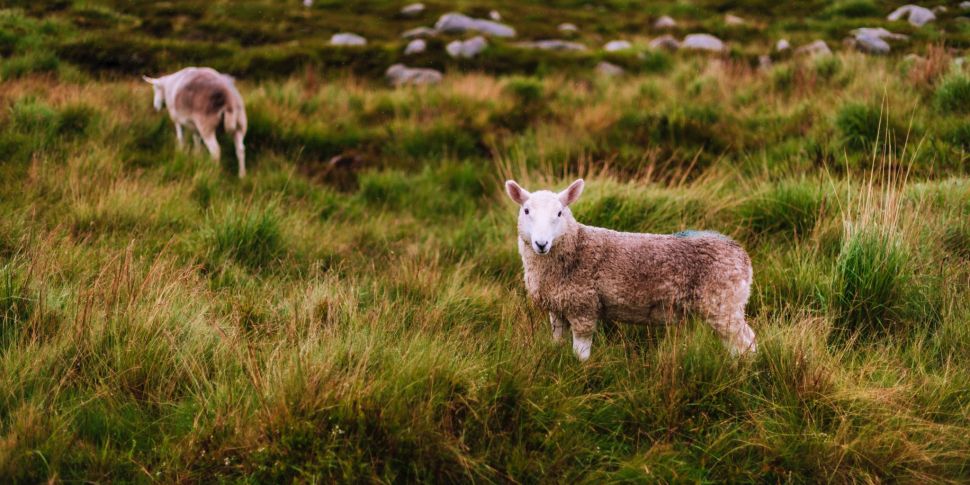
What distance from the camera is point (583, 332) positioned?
3.72m

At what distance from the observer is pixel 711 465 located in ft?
9.25

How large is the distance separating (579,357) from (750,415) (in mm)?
895

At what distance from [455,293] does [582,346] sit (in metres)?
1.16

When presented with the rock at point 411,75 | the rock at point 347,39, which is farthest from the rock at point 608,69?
the rock at point 347,39

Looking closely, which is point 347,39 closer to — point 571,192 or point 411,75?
point 411,75

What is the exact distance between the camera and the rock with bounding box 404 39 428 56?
14812 mm

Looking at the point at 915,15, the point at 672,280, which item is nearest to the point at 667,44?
the point at 915,15

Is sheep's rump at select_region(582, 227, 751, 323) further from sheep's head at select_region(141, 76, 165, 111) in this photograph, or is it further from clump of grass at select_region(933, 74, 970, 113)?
sheep's head at select_region(141, 76, 165, 111)

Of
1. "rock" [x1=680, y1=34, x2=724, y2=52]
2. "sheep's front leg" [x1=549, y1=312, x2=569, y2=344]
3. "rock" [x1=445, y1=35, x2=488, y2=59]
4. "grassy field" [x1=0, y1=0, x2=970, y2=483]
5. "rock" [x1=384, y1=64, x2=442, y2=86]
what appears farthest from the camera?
"rock" [x1=680, y1=34, x2=724, y2=52]

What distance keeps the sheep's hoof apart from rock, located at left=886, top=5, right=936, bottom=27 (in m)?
17.0

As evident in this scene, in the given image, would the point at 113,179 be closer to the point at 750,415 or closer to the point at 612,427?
the point at 612,427

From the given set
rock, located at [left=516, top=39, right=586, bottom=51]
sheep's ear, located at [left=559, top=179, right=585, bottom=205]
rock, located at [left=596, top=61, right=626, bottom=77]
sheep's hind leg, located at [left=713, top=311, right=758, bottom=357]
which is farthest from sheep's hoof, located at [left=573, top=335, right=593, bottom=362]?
rock, located at [left=516, top=39, right=586, bottom=51]

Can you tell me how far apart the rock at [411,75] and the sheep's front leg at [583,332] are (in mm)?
9293

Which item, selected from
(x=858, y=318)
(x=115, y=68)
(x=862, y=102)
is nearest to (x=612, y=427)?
(x=858, y=318)
